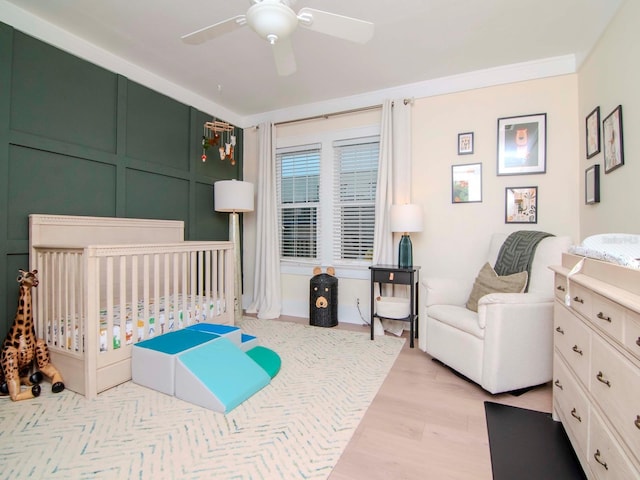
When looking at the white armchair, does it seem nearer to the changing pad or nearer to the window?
the changing pad

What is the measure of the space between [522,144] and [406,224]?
1.28 meters

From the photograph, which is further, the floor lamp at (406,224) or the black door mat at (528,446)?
the floor lamp at (406,224)

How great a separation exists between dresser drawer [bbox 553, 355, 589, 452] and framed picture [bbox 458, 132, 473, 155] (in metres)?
2.09

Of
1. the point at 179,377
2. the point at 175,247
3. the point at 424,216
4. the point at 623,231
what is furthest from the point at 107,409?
the point at 623,231

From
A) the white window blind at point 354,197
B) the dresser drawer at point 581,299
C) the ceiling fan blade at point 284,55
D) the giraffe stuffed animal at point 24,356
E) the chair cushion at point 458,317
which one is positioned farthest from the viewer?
the white window blind at point 354,197

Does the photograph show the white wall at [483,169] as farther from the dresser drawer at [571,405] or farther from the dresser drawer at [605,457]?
the dresser drawer at [605,457]

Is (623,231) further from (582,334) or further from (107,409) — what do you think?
(107,409)

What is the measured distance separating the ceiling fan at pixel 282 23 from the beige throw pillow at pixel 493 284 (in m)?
1.87

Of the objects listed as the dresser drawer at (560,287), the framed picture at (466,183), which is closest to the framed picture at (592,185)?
the framed picture at (466,183)

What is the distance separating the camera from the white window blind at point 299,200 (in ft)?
13.0

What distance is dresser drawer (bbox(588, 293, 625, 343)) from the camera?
40.5 inches

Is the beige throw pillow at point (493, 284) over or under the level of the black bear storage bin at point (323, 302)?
over

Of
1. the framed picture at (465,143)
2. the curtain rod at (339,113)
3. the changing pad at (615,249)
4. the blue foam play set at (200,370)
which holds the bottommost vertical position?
the blue foam play set at (200,370)

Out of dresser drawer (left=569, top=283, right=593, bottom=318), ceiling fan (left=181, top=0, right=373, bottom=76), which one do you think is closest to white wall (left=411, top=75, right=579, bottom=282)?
dresser drawer (left=569, top=283, right=593, bottom=318)
